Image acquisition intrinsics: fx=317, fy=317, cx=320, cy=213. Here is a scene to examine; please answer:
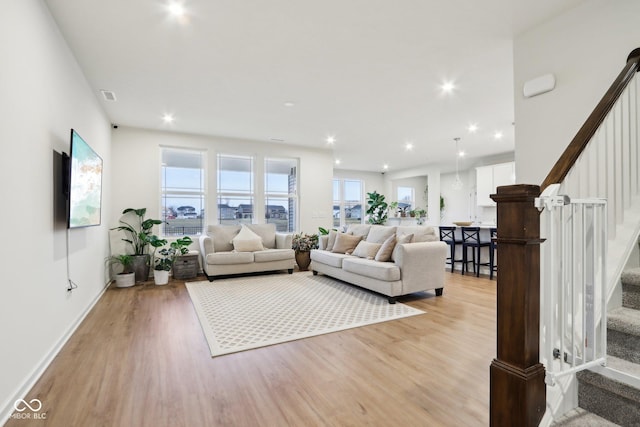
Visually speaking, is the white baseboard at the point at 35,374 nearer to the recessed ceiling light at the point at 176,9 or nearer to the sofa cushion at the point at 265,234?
the recessed ceiling light at the point at 176,9

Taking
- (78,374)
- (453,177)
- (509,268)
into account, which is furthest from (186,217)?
(453,177)

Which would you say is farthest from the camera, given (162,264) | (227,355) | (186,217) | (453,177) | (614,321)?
(453,177)

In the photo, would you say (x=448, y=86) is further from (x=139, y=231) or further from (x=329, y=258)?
(x=139, y=231)

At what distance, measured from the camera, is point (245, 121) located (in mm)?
5141

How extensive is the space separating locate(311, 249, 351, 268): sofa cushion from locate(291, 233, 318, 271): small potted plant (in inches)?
26.1

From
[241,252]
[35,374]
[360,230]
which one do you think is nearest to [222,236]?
[241,252]

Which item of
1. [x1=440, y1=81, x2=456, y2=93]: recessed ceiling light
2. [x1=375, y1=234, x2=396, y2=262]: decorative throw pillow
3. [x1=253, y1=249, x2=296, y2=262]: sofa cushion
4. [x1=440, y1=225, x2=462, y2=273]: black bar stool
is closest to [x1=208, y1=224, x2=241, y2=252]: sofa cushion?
[x1=253, y1=249, x2=296, y2=262]: sofa cushion

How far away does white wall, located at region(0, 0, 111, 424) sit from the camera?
5.77ft

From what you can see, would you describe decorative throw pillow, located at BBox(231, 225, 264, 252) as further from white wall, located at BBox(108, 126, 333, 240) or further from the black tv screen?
the black tv screen

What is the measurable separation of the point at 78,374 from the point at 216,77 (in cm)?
298

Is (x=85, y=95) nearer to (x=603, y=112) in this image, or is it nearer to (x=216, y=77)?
(x=216, y=77)

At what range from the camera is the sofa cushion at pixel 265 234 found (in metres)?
6.12

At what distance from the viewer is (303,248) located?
6.30 metres

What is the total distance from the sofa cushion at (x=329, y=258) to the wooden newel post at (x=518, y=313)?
3.64 m
